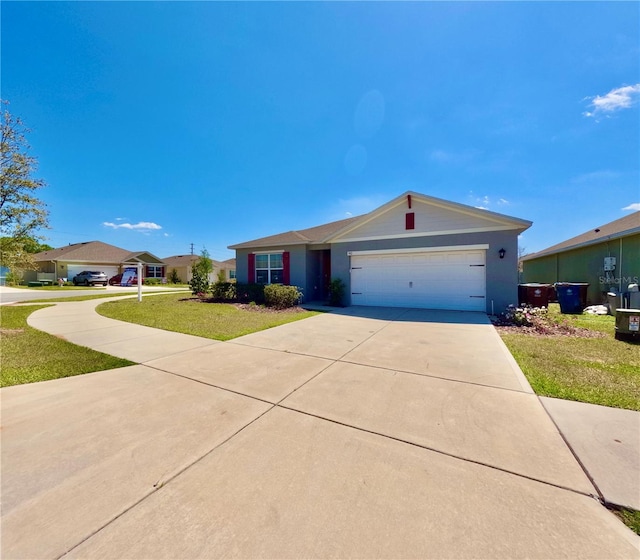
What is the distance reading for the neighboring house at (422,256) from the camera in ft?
30.2

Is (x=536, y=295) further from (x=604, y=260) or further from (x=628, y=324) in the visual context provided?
(x=604, y=260)

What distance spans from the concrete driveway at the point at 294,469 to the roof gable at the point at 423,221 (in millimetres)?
6755

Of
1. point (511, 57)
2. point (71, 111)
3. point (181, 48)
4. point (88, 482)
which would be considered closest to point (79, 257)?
point (71, 111)

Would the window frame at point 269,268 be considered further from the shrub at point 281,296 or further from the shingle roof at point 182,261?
the shingle roof at point 182,261

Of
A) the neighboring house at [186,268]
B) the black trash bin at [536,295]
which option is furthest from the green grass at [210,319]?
the neighboring house at [186,268]

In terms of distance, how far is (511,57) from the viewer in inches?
294

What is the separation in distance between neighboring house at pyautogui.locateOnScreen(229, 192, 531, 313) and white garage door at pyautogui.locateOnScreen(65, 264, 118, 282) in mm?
28229

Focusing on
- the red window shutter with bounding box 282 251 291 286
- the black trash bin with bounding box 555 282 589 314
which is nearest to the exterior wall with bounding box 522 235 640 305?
the black trash bin with bounding box 555 282 589 314

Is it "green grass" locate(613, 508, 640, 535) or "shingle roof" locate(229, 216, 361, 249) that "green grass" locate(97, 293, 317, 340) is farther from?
"green grass" locate(613, 508, 640, 535)

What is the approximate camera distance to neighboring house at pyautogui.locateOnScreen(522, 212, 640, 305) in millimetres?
10032

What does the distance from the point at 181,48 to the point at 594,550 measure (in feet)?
40.3

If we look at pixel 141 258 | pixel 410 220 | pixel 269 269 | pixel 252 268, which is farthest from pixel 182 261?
pixel 410 220

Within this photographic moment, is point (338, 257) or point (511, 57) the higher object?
point (511, 57)

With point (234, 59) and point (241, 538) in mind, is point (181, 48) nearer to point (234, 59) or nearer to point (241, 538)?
point (234, 59)
